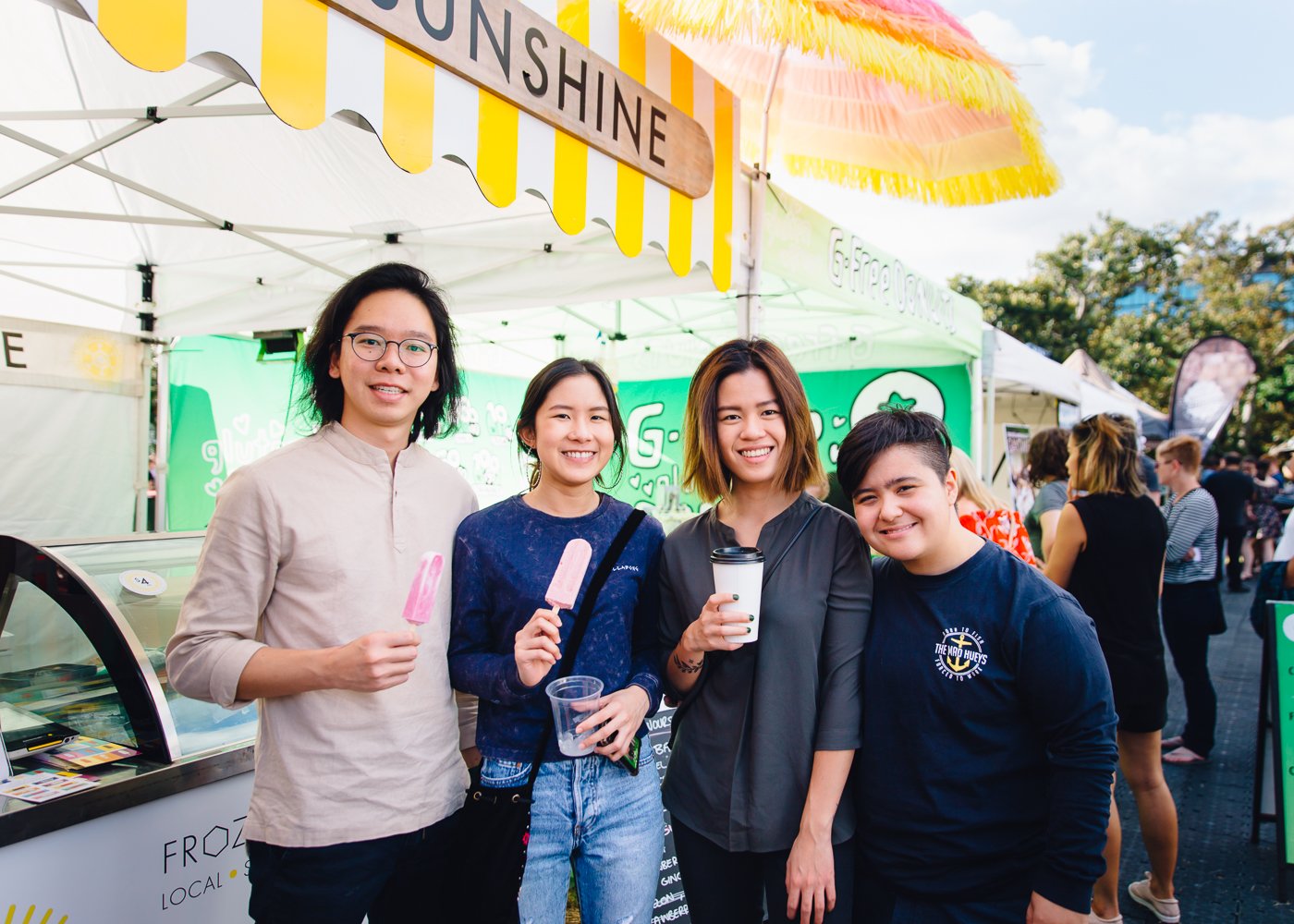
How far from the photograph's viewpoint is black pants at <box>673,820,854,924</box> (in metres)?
1.66

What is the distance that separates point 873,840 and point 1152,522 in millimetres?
2422

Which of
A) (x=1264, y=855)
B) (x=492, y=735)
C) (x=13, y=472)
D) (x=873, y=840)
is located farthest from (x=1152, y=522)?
(x=13, y=472)

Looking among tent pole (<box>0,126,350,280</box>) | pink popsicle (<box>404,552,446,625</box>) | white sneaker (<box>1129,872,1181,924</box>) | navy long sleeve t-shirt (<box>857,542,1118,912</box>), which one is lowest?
white sneaker (<box>1129,872,1181,924</box>)

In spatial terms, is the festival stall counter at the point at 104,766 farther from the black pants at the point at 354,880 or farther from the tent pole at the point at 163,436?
the tent pole at the point at 163,436

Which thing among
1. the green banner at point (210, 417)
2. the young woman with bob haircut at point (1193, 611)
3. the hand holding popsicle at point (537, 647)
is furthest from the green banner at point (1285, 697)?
the green banner at point (210, 417)

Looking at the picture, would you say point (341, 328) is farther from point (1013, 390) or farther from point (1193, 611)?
point (1013, 390)

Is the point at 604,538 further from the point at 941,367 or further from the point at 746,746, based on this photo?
the point at 941,367

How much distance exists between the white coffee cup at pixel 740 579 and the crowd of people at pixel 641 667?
0.01 m

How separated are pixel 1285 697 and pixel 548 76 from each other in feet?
14.2

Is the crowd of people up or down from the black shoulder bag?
up

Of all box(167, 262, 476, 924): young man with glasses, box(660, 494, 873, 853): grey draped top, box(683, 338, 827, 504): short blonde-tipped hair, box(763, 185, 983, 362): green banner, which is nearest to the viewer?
box(167, 262, 476, 924): young man with glasses

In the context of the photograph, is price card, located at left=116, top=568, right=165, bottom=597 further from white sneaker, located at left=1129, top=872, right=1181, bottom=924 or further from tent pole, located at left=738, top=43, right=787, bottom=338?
white sneaker, located at left=1129, top=872, right=1181, bottom=924

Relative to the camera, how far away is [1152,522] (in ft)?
10.7

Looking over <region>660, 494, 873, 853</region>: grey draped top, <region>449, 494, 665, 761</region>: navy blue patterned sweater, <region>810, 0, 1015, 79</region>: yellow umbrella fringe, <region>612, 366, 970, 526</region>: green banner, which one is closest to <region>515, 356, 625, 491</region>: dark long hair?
<region>449, 494, 665, 761</region>: navy blue patterned sweater
